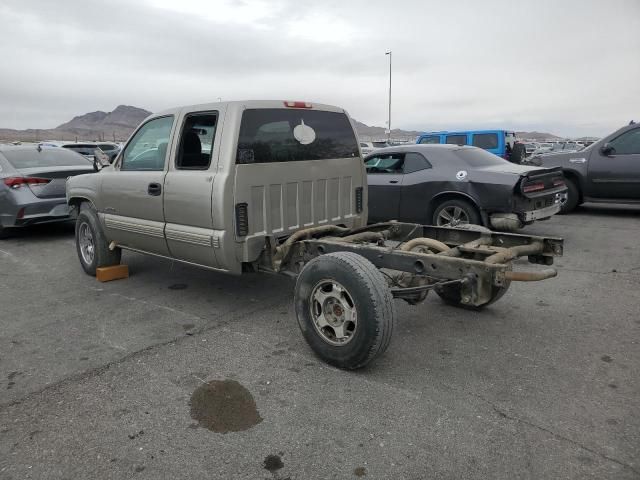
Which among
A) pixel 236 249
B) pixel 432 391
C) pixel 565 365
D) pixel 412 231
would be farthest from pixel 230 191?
pixel 565 365

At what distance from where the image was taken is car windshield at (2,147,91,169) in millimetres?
8250

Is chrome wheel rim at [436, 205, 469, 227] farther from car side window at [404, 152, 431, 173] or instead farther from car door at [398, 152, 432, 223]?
car side window at [404, 152, 431, 173]

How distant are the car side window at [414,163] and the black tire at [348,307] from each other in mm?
4826

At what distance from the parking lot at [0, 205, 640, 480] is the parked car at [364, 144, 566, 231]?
1882mm

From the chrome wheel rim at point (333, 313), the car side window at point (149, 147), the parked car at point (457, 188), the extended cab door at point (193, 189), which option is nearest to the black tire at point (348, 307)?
the chrome wheel rim at point (333, 313)

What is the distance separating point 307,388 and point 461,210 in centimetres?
491

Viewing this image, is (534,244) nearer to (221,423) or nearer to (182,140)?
(221,423)

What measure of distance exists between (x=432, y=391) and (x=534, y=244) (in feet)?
4.99

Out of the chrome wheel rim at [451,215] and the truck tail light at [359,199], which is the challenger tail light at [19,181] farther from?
the chrome wheel rim at [451,215]

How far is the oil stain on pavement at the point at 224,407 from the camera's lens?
2904 mm

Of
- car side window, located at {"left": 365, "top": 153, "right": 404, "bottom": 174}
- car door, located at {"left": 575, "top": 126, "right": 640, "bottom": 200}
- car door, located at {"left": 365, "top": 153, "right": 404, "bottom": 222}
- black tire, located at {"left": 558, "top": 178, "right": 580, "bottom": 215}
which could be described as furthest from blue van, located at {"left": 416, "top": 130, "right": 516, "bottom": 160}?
car door, located at {"left": 365, "top": 153, "right": 404, "bottom": 222}

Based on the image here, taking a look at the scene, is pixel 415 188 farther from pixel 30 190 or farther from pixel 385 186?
pixel 30 190

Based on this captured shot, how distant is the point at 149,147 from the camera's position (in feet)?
16.6

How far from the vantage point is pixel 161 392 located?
3.27 meters
